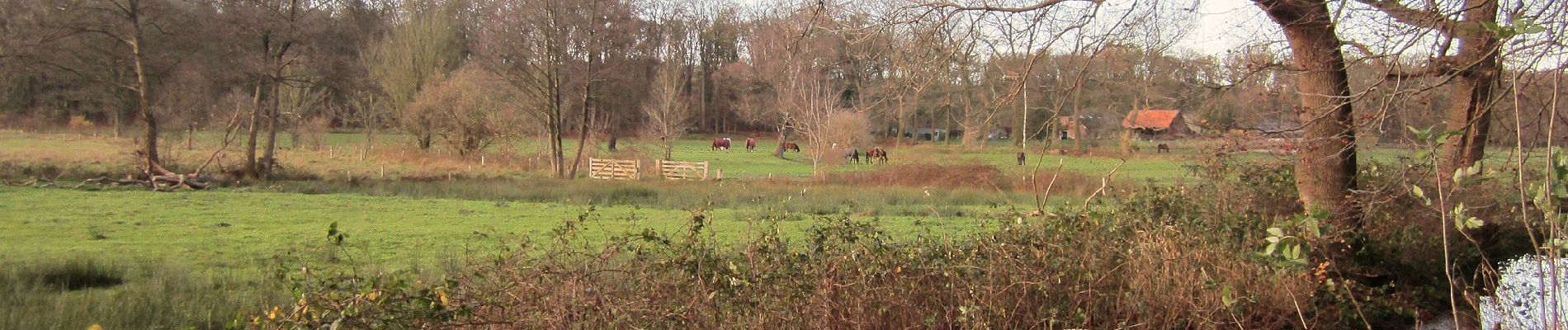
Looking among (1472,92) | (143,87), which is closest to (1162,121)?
(1472,92)

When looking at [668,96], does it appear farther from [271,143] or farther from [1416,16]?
[1416,16]

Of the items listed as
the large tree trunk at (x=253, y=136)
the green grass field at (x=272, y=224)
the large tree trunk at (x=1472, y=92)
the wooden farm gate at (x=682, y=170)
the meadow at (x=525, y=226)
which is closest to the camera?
the meadow at (x=525, y=226)

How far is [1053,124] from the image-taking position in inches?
287

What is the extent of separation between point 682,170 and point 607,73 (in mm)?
4111

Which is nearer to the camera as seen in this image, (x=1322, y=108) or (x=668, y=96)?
(x=1322, y=108)

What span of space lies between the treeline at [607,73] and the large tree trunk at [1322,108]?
15cm

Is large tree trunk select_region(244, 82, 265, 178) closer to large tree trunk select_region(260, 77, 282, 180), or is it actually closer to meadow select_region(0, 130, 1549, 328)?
large tree trunk select_region(260, 77, 282, 180)

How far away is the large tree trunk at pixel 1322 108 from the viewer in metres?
6.62

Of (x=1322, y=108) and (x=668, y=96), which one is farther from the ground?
(x=668, y=96)

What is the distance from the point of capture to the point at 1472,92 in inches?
261

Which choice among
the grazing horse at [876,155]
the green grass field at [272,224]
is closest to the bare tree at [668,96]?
the grazing horse at [876,155]

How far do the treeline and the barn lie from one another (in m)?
0.24

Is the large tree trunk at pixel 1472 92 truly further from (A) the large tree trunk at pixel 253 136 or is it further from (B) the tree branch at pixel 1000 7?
(A) the large tree trunk at pixel 253 136

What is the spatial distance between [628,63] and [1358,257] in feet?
94.5
